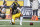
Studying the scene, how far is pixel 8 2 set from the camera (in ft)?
35.9

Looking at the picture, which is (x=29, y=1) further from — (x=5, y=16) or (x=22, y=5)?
(x=5, y=16)

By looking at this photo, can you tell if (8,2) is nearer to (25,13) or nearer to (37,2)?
(25,13)

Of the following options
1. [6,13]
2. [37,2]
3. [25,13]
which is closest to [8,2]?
[6,13]

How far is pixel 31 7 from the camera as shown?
10.8m

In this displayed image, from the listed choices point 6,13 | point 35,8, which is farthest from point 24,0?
point 6,13

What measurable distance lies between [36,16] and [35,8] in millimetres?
717

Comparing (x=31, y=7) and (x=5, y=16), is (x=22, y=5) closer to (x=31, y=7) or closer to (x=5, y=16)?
(x=31, y=7)

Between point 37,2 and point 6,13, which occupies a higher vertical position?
point 37,2

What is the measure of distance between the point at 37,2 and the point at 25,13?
4.14 ft

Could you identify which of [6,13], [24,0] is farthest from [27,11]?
[6,13]

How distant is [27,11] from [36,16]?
86cm

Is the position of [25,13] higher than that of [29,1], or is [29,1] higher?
[29,1]

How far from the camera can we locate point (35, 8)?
10859 mm

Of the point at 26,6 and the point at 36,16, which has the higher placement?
the point at 26,6
